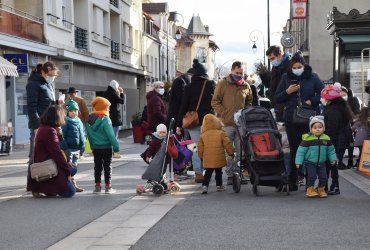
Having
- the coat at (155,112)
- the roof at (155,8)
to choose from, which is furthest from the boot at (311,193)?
the roof at (155,8)

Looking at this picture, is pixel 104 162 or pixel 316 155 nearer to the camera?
pixel 316 155

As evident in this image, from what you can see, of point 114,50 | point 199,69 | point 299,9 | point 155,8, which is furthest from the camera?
point 155,8

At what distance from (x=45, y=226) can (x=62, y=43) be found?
2250cm

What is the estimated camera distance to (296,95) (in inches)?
390

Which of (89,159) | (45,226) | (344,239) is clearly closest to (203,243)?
(344,239)

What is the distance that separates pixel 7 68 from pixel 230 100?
11.0 meters

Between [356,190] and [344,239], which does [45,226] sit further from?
[356,190]

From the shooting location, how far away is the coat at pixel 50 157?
965cm

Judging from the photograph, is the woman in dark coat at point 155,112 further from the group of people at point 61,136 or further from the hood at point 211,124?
the hood at point 211,124

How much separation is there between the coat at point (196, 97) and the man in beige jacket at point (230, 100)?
2.07 feet

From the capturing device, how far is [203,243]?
6.16 metres

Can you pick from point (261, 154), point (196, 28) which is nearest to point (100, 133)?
point (261, 154)

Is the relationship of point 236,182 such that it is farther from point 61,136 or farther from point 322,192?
point 61,136

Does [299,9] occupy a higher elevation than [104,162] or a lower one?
higher
